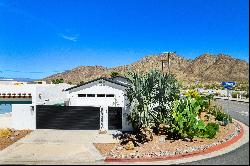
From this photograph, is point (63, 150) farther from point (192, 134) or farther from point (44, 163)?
point (192, 134)

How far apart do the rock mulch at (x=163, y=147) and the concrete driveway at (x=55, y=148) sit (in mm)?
965

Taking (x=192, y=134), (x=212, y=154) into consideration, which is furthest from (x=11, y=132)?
(x=212, y=154)

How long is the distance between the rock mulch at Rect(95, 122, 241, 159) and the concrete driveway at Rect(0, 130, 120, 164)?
97 centimetres

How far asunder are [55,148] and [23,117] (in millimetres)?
8102

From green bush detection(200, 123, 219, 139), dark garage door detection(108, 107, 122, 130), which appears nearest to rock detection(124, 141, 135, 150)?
green bush detection(200, 123, 219, 139)

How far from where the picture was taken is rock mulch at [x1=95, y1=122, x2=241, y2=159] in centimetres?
2038

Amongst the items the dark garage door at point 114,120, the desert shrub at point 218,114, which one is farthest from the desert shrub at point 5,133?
the desert shrub at point 218,114

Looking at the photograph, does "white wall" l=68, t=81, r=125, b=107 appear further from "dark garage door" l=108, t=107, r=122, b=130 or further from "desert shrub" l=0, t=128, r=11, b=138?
"desert shrub" l=0, t=128, r=11, b=138

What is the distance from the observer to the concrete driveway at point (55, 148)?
798 inches

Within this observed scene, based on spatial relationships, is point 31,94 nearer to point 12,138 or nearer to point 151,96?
point 12,138

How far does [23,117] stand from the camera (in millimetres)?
30125

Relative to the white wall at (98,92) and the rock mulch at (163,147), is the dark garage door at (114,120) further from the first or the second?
the rock mulch at (163,147)

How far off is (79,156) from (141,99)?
17.9 ft

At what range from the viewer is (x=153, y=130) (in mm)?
24875
